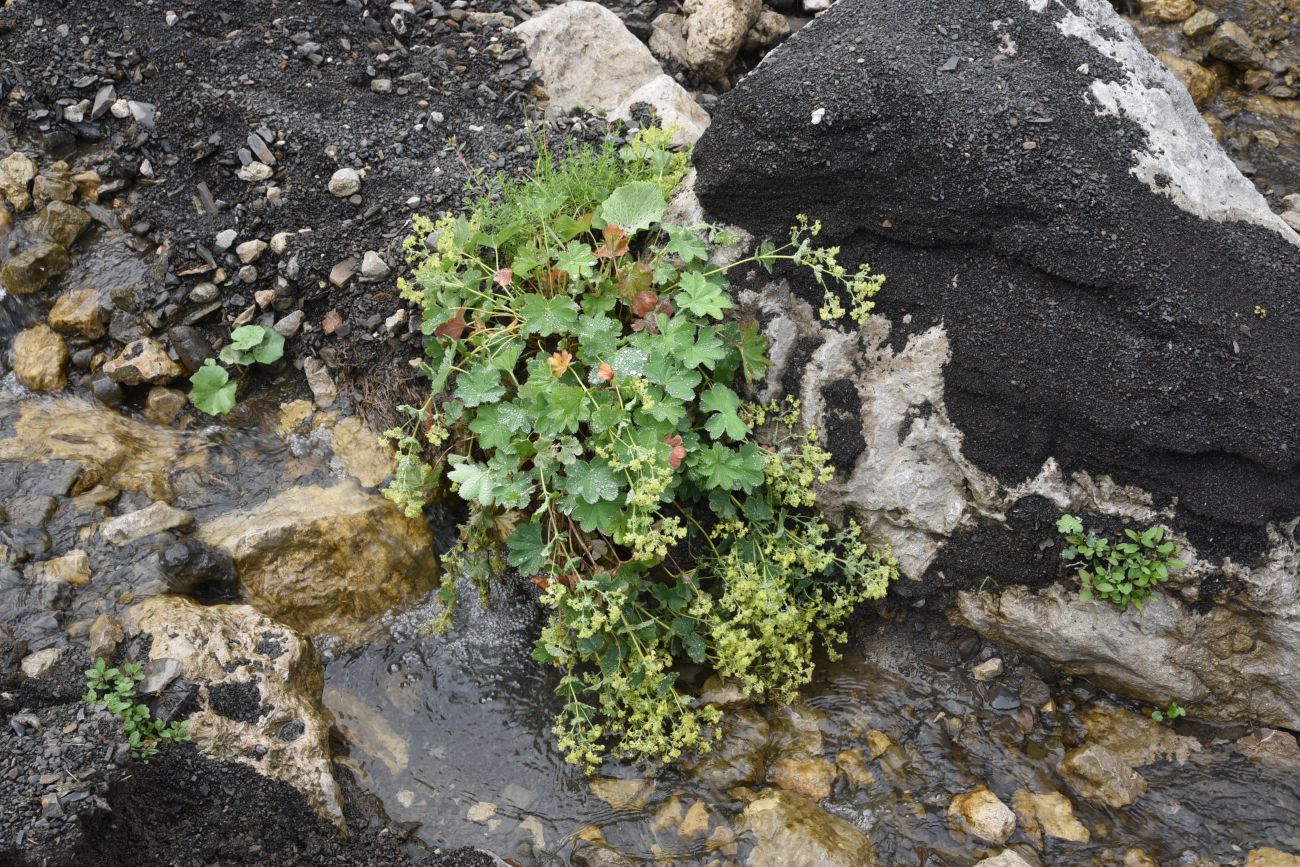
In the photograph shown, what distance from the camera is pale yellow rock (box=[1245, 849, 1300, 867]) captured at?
3688 mm

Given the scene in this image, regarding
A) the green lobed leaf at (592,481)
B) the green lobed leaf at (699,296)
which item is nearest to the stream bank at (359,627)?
the green lobed leaf at (592,481)

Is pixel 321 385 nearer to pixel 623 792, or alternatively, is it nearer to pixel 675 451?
pixel 675 451

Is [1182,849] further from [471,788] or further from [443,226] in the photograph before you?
[443,226]

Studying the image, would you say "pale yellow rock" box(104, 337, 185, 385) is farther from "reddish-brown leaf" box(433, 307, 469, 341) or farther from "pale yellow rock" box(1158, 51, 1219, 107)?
"pale yellow rock" box(1158, 51, 1219, 107)

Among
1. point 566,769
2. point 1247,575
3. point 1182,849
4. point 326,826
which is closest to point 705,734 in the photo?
point 566,769

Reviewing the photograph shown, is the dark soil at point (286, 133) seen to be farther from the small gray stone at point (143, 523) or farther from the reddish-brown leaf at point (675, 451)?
the reddish-brown leaf at point (675, 451)

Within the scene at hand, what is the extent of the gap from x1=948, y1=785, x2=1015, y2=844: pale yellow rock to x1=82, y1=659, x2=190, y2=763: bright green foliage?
10.2 ft

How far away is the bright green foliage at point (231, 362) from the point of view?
473 cm

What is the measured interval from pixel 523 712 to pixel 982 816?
2.04 m

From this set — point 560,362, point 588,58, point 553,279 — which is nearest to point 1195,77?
point 588,58

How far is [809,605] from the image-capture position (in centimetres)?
423

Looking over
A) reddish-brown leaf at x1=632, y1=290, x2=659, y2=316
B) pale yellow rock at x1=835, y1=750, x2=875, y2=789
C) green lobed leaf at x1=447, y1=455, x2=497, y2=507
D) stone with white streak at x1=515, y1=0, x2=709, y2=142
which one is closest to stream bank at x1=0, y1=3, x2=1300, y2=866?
pale yellow rock at x1=835, y1=750, x2=875, y2=789

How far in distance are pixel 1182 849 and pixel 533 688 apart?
2.82 metres

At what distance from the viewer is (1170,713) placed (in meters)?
4.13
